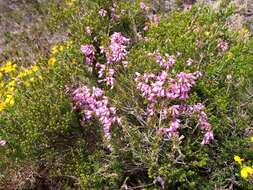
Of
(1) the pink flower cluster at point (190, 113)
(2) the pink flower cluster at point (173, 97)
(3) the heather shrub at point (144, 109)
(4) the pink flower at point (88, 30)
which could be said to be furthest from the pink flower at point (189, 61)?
(4) the pink flower at point (88, 30)

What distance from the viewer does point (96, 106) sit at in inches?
151

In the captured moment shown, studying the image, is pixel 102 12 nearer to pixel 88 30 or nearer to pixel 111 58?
pixel 88 30

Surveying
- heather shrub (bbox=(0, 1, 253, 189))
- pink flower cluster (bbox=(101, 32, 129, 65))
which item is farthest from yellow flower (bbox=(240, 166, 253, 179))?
pink flower cluster (bbox=(101, 32, 129, 65))

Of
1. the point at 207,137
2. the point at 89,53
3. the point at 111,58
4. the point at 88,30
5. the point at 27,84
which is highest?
the point at 88,30

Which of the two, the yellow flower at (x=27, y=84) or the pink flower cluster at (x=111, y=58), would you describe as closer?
the pink flower cluster at (x=111, y=58)

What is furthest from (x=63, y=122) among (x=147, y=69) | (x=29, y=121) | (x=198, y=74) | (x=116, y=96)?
(x=198, y=74)

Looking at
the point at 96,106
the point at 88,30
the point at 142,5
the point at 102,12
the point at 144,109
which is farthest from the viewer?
the point at 142,5

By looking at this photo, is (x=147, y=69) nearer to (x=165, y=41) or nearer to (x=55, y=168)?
(x=165, y=41)

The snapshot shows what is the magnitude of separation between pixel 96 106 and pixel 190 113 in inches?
32.6

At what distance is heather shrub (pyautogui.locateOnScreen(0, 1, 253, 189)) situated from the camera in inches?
135

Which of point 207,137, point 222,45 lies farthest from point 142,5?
point 207,137

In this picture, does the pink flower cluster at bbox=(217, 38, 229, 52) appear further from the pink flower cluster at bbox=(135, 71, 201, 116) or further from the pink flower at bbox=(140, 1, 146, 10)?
the pink flower at bbox=(140, 1, 146, 10)

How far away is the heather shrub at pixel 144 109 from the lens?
3.43m

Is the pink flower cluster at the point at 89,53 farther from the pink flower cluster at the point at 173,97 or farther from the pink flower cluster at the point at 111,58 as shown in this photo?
the pink flower cluster at the point at 173,97
